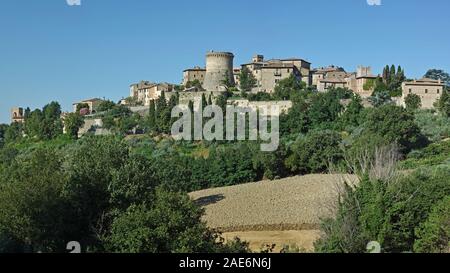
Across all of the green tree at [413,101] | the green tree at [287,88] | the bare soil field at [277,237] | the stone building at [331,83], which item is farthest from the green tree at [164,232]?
the stone building at [331,83]

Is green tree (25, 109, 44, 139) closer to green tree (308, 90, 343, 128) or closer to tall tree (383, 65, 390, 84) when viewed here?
green tree (308, 90, 343, 128)

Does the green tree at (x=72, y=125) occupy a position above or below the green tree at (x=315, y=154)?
above

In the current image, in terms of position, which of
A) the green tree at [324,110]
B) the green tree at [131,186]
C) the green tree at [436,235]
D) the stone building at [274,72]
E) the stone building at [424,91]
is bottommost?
the green tree at [436,235]

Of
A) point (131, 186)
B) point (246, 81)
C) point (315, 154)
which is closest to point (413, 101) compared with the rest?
point (246, 81)

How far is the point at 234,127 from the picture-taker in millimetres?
41219

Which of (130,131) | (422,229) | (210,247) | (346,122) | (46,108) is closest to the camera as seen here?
(210,247)

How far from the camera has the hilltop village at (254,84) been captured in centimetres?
4862

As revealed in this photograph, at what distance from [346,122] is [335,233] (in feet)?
98.5

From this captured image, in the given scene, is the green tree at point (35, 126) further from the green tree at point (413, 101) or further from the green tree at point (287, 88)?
the green tree at point (413, 101)

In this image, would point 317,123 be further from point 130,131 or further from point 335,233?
point 335,233

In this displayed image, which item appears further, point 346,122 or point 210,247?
point 346,122

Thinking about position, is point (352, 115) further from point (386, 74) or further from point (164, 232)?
point (164, 232)
